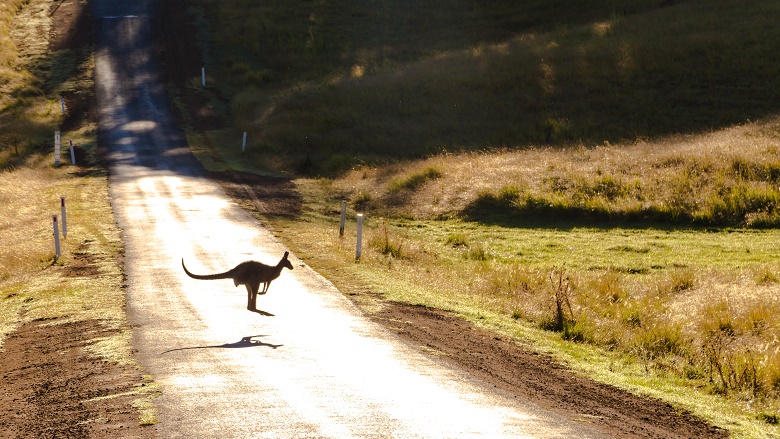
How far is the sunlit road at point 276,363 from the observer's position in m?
8.55

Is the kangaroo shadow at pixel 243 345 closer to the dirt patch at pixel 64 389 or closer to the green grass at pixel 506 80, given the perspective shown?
the dirt patch at pixel 64 389

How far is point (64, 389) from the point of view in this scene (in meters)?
9.84

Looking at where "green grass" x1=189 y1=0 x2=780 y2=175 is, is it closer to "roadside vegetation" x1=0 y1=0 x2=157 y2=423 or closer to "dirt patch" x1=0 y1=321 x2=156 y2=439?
"roadside vegetation" x1=0 y1=0 x2=157 y2=423

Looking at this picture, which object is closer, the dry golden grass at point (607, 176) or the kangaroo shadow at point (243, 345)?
the kangaroo shadow at point (243, 345)

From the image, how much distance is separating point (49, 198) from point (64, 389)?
20972 millimetres

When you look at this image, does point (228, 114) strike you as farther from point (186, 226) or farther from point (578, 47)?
point (186, 226)

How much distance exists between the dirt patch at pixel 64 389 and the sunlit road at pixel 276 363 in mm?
441

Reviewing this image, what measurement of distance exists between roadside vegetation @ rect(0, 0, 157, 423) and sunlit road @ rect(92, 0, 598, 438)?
0.55 m

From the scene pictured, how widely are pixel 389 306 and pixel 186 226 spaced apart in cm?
1076

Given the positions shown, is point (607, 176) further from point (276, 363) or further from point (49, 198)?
point (276, 363)

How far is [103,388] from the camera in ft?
31.8

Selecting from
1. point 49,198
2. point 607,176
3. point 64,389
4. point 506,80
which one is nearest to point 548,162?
point 607,176

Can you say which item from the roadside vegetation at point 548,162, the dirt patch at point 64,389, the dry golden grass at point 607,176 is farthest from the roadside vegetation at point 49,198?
the dry golden grass at point 607,176

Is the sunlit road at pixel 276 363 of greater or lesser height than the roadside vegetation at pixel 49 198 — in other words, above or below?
below
